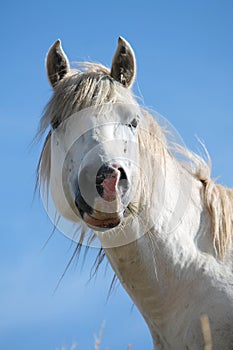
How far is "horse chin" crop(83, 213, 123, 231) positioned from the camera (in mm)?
3922

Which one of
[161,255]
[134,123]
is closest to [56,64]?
[134,123]

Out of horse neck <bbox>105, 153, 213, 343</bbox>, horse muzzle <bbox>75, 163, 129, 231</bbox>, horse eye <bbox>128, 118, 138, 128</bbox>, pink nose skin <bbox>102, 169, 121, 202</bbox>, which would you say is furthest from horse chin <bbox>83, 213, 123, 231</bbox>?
horse eye <bbox>128, 118, 138, 128</bbox>

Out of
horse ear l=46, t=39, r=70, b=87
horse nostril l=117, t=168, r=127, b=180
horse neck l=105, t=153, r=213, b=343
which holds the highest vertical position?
horse ear l=46, t=39, r=70, b=87

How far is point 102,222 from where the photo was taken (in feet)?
13.0

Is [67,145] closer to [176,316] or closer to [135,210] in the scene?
[135,210]

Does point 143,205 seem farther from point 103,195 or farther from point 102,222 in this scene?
point 103,195

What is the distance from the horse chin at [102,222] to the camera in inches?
154

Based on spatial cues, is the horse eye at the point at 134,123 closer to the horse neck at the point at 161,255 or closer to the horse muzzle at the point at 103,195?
the horse neck at the point at 161,255

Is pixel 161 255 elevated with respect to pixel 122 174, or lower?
lower

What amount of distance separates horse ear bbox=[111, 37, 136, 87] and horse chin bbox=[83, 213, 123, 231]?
4.54 feet

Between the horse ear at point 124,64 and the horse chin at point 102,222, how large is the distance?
1.38 meters

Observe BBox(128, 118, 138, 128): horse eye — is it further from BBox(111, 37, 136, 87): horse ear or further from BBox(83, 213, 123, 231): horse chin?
BBox(83, 213, 123, 231): horse chin

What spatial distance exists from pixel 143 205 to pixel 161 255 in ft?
1.32

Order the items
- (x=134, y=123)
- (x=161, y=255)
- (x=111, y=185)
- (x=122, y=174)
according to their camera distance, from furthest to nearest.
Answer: (x=134, y=123) < (x=161, y=255) < (x=122, y=174) < (x=111, y=185)
